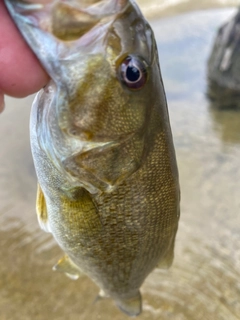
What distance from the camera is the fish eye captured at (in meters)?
1.13

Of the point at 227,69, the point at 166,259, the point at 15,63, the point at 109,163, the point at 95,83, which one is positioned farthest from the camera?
the point at 227,69

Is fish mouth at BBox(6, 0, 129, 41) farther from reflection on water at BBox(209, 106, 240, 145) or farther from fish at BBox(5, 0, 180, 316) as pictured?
reflection on water at BBox(209, 106, 240, 145)

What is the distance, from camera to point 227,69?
5621 mm

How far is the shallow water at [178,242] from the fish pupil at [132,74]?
2381mm

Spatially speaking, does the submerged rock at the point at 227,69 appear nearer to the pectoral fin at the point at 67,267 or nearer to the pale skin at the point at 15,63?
the pectoral fin at the point at 67,267

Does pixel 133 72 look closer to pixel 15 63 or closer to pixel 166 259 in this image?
pixel 15 63

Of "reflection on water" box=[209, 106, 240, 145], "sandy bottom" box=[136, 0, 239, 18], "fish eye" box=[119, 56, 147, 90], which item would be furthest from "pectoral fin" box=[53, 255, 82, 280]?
"sandy bottom" box=[136, 0, 239, 18]

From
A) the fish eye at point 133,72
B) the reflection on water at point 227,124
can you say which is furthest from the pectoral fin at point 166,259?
the reflection on water at point 227,124

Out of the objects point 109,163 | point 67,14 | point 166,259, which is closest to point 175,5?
point 166,259

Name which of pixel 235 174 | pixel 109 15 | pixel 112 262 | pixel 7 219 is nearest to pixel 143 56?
pixel 109 15

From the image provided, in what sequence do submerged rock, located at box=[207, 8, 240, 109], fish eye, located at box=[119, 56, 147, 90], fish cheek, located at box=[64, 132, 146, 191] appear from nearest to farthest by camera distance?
fish eye, located at box=[119, 56, 147, 90] < fish cheek, located at box=[64, 132, 146, 191] < submerged rock, located at box=[207, 8, 240, 109]

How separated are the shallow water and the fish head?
6.80ft

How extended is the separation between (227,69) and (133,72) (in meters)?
4.87

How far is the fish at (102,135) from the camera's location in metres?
1.03
